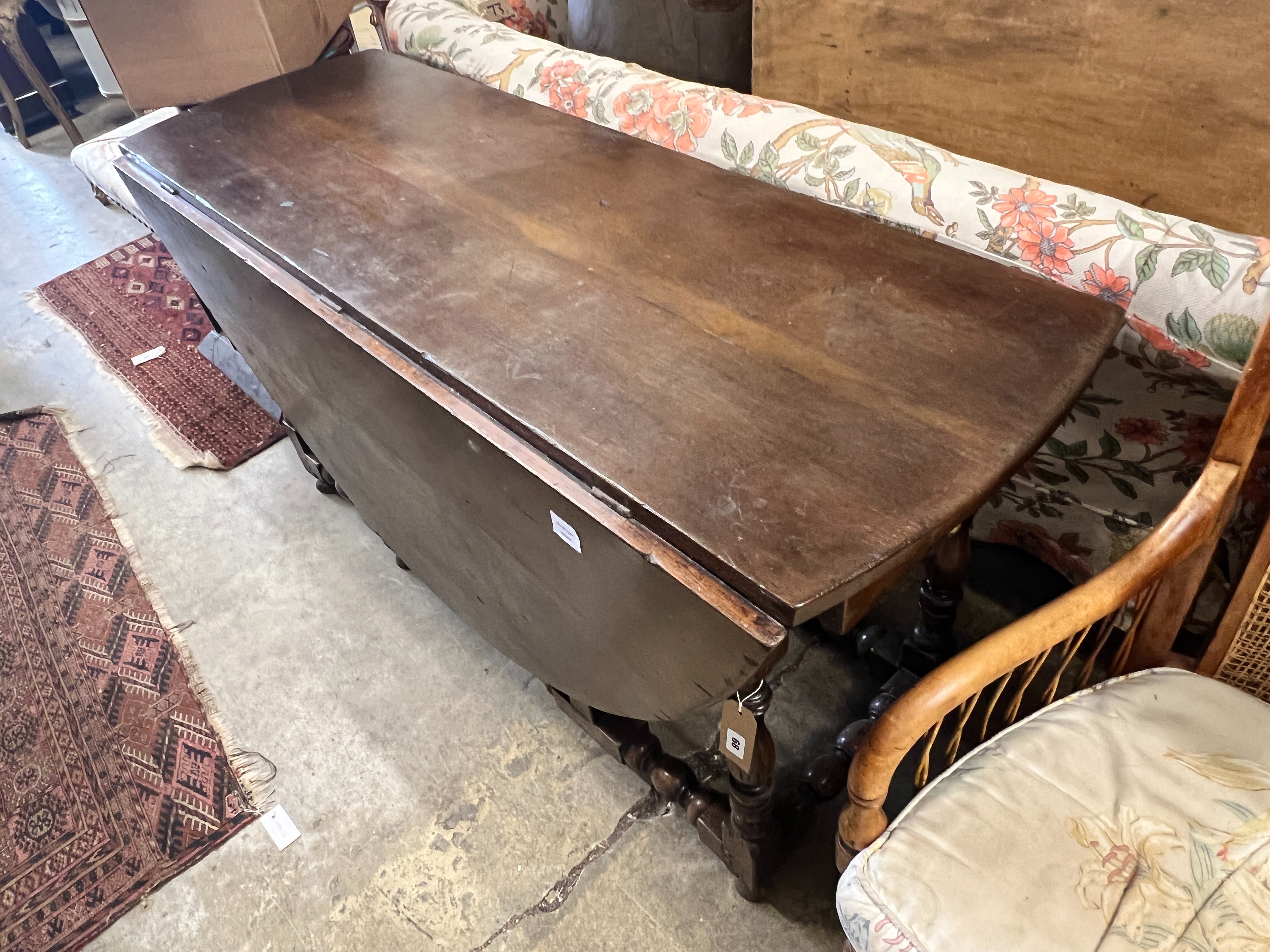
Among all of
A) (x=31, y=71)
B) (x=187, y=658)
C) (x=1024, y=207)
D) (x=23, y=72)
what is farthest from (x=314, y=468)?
(x=23, y=72)

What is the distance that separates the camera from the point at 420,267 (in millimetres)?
1033

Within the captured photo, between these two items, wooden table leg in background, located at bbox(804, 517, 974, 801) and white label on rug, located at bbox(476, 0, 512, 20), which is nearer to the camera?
wooden table leg in background, located at bbox(804, 517, 974, 801)

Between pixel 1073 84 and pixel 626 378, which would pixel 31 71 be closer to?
pixel 626 378

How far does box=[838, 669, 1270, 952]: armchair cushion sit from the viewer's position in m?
0.65

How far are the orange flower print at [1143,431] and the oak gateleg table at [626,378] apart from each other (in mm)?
256

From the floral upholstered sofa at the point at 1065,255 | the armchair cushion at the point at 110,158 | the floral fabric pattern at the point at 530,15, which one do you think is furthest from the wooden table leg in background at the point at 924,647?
the armchair cushion at the point at 110,158

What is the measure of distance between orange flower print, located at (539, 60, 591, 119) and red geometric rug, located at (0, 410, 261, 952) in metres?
1.18

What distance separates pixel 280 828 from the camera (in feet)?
4.06

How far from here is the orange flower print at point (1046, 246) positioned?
36.3 inches

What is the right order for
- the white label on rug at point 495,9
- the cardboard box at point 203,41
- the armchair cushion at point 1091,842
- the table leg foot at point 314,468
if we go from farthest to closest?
the cardboard box at point 203,41 → the white label on rug at point 495,9 → the table leg foot at point 314,468 → the armchair cushion at point 1091,842

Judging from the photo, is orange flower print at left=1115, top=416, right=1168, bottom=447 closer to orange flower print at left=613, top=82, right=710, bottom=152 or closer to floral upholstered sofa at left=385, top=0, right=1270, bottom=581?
floral upholstered sofa at left=385, top=0, right=1270, bottom=581

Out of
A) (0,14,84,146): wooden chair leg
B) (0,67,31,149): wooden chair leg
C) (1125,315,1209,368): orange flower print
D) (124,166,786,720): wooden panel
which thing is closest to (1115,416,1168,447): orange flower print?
(1125,315,1209,368): orange flower print

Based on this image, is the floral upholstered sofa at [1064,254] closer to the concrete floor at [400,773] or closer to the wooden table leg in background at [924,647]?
the wooden table leg in background at [924,647]

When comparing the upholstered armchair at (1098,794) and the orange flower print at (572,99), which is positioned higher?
the orange flower print at (572,99)
